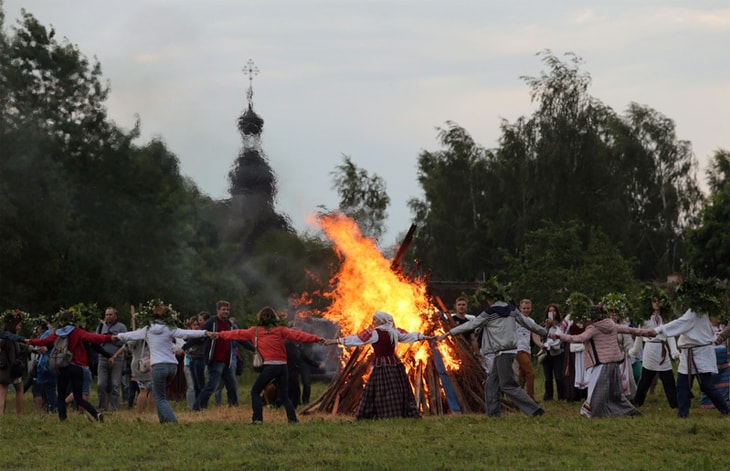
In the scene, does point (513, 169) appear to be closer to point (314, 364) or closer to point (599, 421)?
point (314, 364)

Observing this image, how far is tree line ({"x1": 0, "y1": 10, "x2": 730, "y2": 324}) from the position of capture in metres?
43.8

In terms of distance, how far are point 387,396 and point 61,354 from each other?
491 centimetres

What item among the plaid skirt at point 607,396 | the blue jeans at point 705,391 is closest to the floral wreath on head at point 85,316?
the plaid skirt at point 607,396

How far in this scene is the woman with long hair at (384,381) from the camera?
61.1ft

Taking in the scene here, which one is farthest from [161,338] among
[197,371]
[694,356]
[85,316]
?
[694,356]

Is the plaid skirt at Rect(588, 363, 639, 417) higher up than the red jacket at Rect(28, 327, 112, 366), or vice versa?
the red jacket at Rect(28, 327, 112, 366)

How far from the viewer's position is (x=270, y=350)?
18172mm

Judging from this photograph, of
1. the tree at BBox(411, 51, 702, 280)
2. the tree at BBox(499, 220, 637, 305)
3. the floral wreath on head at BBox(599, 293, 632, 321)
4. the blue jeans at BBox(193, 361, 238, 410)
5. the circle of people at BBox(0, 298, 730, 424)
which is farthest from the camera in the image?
the tree at BBox(411, 51, 702, 280)

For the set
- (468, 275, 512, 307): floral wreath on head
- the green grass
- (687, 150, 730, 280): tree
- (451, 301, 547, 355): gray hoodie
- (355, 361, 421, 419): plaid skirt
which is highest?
(687, 150, 730, 280): tree

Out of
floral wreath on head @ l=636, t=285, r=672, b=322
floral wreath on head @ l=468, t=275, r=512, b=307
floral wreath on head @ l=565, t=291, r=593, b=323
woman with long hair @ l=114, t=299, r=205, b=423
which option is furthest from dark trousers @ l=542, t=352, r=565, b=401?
woman with long hair @ l=114, t=299, r=205, b=423

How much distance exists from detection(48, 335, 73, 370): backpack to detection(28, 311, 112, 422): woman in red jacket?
0.18 feet

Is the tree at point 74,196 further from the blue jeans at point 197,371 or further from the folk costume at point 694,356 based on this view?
the folk costume at point 694,356

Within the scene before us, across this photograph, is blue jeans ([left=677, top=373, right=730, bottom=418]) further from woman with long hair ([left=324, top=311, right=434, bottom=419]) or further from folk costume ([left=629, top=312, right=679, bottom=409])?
woman with long hair ([left=324, top=311, right=434, bottom=419])

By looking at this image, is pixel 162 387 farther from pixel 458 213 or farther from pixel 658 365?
pixel 458 213
